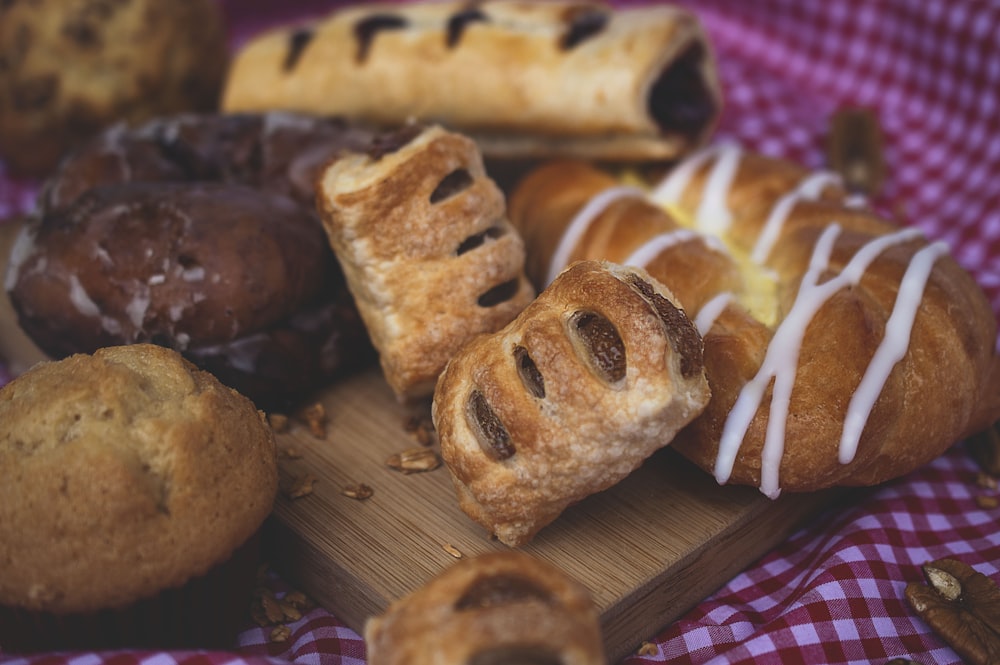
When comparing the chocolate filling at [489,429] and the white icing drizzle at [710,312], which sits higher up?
→ the white icing drizzle at [710,312]

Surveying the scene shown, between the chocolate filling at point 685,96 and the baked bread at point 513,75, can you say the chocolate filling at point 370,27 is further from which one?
the chocolate filling at point 685,96

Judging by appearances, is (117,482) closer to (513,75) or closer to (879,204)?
(513,75)

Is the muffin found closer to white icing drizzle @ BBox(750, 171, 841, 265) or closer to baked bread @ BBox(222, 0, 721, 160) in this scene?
white icing drizzle @ BBox(750, 171, 841, 265)

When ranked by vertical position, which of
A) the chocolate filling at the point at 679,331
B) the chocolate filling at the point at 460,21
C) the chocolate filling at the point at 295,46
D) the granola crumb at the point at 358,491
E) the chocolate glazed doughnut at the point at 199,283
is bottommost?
the granola crumb at the point at 358,491

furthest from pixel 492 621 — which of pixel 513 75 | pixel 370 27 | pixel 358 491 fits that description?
pixel 370 27

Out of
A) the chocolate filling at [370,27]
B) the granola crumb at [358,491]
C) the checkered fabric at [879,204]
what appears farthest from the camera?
the chocolate filling at [370,27]

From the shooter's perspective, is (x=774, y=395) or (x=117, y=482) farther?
(x=774, y=395)

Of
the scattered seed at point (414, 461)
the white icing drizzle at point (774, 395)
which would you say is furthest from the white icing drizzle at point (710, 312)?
the scattered seed at point (414, 461)
